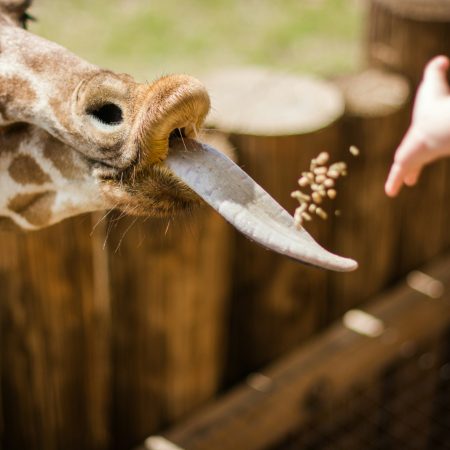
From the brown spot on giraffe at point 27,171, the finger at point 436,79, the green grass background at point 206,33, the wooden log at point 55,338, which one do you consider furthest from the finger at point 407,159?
the green grass background at point 206,33

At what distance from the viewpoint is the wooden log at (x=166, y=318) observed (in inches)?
127

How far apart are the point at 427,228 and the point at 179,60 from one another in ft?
9.27

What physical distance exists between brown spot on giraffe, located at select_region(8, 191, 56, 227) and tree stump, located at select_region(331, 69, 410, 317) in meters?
1.67

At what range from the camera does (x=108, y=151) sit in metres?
1.91

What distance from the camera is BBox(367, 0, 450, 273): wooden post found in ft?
13.0

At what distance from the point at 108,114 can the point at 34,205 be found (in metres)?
0.47

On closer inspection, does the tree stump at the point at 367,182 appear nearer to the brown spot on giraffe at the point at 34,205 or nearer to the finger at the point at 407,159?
the finger at the point at 407,159

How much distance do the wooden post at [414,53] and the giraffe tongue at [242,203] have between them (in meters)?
2.34

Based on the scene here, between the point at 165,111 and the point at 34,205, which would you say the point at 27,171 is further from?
the point at 165,111

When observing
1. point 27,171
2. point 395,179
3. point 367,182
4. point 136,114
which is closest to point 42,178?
point 27,171

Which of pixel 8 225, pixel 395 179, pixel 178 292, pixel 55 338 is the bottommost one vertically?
pixel 55 338

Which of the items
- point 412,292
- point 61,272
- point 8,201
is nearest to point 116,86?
point 8,201

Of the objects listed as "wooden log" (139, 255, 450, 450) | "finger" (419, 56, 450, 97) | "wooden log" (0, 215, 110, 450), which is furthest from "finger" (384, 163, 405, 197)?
"wooden log" (139, 255, 450, 450)

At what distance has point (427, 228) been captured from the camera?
4316 mm
